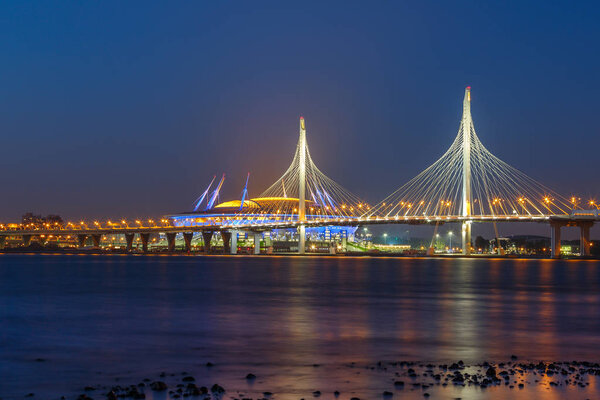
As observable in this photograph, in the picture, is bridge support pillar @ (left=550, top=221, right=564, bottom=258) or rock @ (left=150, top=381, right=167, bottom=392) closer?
rock @ (left=150, top=381, right=167, bottom=392)

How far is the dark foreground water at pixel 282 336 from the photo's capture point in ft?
42.7

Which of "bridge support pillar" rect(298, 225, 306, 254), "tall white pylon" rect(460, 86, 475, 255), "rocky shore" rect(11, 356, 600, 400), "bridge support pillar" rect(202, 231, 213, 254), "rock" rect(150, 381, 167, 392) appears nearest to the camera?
"rocky shore" rect(11, 356, 600, 400)

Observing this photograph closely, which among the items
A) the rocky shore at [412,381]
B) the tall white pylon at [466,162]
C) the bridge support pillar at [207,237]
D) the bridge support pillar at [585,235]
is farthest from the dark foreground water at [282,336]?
the bridge support pillar at [207,237]

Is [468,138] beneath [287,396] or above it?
above

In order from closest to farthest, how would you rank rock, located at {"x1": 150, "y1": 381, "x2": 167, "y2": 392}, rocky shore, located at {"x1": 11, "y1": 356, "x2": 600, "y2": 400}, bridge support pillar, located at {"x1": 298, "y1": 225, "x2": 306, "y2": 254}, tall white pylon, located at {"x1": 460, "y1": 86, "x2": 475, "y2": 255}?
rocky shore, located at {"x1": 11, "y1": 356, "x2": 600, "y2": 400} < rock, located at {"x1": 150, "y1": 381, "x2": 167, "y2": 392} < tall white pylon, located at {"x1": 460, "y1": 86, "x2": 475, "y2": 255} < bridge support pillar, located at {"x1": 298, "y1": 225, "x2": 306, "y2": 254}

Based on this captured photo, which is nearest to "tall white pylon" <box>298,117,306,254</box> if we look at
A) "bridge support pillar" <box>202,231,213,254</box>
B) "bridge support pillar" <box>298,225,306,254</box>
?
"bridge support pillar" <box>298,225,306,254</box>

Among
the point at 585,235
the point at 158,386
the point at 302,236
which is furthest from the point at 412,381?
the point at 585,235

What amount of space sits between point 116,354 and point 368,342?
5963mm

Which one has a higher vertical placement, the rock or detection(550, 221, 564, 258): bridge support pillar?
detection(550, 221, 564, 258): bridge support pillar

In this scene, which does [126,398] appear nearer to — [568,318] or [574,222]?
[568,318]

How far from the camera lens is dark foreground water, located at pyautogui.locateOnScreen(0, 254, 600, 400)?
13.0 meters

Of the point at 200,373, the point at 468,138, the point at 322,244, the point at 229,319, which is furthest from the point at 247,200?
the point at 200,373

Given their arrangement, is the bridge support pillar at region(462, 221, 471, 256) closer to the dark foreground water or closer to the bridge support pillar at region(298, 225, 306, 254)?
the bridge support pillar at region(298, 225, 306, 254)

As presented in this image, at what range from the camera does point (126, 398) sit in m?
11.6
